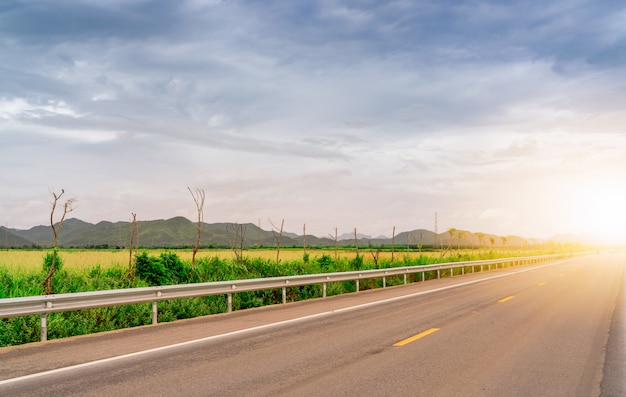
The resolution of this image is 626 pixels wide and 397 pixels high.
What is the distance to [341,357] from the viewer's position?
9.09m

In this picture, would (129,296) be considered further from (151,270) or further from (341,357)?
(151,270)

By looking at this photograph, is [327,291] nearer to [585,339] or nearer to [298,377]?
[585,339]

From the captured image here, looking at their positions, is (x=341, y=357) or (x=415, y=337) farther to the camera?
(x=415, y=337)

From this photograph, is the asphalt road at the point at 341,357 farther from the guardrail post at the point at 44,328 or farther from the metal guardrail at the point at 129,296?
the metal guardrail at the point at 129,296

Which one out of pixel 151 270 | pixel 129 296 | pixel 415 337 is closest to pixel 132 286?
pixel 129 296

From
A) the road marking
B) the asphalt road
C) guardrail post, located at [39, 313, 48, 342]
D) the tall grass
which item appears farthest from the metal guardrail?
the road marking

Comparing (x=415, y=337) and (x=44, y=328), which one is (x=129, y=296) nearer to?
(x=44, y=328)

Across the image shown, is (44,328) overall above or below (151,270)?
below

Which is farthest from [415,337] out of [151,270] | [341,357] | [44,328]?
[151,270]

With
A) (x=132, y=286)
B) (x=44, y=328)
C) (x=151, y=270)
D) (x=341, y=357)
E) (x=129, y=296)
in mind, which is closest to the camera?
(x=341, y=357)

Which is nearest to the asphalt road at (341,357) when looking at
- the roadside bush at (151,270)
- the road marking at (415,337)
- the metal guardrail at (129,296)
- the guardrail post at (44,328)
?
the road marking at (415,337)

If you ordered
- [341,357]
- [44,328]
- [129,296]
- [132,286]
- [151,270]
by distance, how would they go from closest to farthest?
1. [341,357]
2. [44,328]
3. [129,296]
4. [132,286]
5. [151,270]

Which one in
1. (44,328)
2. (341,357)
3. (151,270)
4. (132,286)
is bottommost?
(341,357)

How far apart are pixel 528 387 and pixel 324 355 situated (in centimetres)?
314
